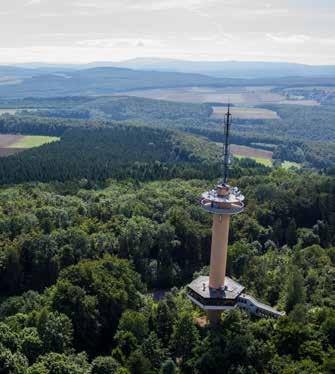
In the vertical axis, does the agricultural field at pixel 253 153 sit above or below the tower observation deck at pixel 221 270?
below

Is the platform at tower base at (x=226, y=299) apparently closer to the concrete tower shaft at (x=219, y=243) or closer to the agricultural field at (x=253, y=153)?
the concrete tower shaft at (x=219, y=243)

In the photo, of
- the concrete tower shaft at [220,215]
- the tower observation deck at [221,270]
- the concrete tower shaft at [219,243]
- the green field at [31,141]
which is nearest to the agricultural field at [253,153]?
the green field at [31,141]

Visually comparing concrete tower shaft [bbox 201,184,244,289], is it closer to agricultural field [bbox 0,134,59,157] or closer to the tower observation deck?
the tower observation deck

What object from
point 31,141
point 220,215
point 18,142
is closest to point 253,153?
point 31,141

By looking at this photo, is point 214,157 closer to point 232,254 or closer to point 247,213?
point 247,213

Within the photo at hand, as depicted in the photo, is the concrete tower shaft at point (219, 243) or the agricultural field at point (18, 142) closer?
the concrete tower shaft at point (219, 243)

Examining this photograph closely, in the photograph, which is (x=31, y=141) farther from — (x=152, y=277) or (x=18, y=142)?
(x=152, y=277)
